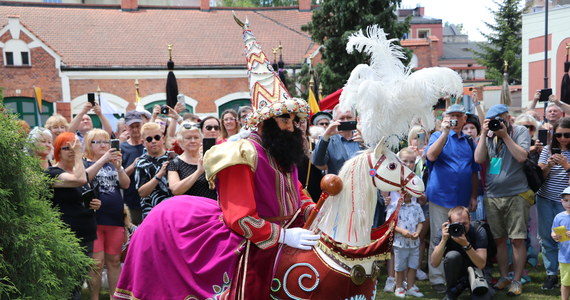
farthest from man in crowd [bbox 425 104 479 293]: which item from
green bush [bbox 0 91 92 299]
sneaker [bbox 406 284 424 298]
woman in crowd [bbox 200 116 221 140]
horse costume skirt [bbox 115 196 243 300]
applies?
green bush [bbox 0 91 92 299]

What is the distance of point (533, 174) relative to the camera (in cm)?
654

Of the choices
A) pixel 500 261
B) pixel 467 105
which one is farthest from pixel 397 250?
pixel 467 105

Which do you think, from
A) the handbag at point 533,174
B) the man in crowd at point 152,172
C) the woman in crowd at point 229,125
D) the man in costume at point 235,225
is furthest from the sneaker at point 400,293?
the man in costume at point 235,225

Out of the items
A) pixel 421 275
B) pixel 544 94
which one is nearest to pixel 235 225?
pixel 421 275

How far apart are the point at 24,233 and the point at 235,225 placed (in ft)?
4.09

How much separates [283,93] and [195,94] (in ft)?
73.7

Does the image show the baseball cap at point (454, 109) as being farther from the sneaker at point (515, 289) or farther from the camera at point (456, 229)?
the sneaker at point (515, 289)

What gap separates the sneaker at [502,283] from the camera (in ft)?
22.2

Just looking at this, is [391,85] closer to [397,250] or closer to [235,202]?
[235,202]

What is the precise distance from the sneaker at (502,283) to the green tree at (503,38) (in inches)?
1350

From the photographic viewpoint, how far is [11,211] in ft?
11.1

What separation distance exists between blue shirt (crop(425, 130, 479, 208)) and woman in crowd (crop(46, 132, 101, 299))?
3.73 meters

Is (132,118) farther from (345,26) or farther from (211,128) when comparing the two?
(345,26)

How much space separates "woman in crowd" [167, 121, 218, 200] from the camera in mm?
5121
